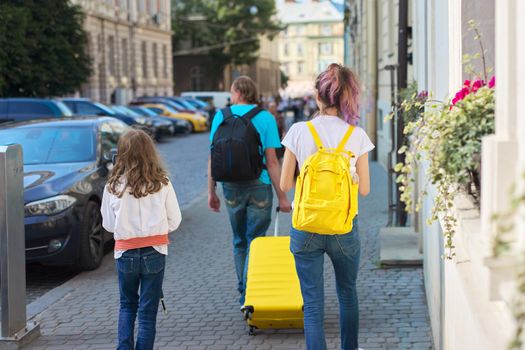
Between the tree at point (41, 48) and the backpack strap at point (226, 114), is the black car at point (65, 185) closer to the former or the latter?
the backpack strap at point (226, 114)

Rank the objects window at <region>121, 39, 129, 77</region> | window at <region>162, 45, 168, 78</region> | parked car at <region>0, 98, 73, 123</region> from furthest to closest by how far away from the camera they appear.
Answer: window at <region>162, 45, 168, 78</region> < window at <region>121, 39, 129, 77</region> < parked car at <region>0, 98, 73, 123</region>

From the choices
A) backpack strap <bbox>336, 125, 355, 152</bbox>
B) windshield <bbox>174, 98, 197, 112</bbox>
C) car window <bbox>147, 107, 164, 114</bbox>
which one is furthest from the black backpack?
windshield <bbox>174, 98, 197, 112</bbox>

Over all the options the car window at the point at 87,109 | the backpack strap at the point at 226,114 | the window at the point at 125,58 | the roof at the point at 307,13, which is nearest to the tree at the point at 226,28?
the window at the point at 125,58

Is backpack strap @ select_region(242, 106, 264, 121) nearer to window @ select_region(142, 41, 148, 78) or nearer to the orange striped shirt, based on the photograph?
the orange striped shirt

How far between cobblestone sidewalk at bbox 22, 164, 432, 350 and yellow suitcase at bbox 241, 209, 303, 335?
123mm

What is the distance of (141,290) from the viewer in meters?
5.10

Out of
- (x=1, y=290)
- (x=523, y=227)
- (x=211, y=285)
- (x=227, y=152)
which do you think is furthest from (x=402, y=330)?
(x=523, y=227)

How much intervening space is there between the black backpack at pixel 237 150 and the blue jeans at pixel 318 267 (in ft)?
5.08

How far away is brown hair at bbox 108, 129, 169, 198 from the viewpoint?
5008mm

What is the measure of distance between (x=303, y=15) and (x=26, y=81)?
114111 mm

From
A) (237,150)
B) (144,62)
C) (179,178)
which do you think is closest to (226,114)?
(237,150)

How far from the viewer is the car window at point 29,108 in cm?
2362

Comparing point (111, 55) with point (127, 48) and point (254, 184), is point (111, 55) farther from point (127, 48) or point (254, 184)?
point (254, 184)

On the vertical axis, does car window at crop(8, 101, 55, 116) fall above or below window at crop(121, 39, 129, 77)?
below
